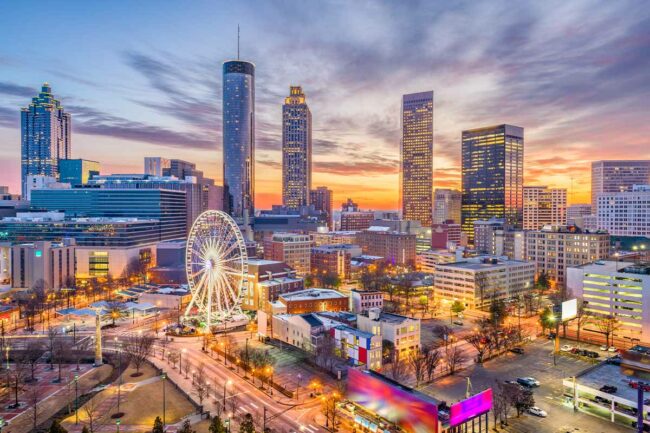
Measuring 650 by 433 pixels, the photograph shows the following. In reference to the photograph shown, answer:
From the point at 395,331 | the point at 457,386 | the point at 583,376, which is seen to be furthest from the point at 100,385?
the point at 583,376

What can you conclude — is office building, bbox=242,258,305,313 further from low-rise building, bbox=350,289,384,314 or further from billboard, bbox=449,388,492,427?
billboard, bbox=449,388,492,427

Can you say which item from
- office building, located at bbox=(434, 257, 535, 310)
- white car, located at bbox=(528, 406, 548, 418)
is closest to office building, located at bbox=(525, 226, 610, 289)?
office building, located at bbox=(434, 257, 535, 310)

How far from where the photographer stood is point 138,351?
195 ft

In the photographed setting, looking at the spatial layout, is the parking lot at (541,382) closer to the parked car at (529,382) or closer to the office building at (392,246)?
the parked car at (529,382)

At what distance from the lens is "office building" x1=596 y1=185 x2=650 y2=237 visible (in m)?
161

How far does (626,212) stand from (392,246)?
3463 inches

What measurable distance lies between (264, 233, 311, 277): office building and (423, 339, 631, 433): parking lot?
2855 inches

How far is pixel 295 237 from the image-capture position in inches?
5074

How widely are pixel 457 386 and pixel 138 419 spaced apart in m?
31.6

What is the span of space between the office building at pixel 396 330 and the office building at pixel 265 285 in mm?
26751

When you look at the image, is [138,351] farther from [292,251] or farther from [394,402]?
[292,251]

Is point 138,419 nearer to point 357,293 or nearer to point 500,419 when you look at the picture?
point 500,419

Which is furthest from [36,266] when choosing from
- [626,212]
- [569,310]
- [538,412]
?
[626,212]

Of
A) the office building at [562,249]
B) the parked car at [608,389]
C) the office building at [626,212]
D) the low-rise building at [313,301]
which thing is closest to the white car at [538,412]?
the parked car at [608,389]
